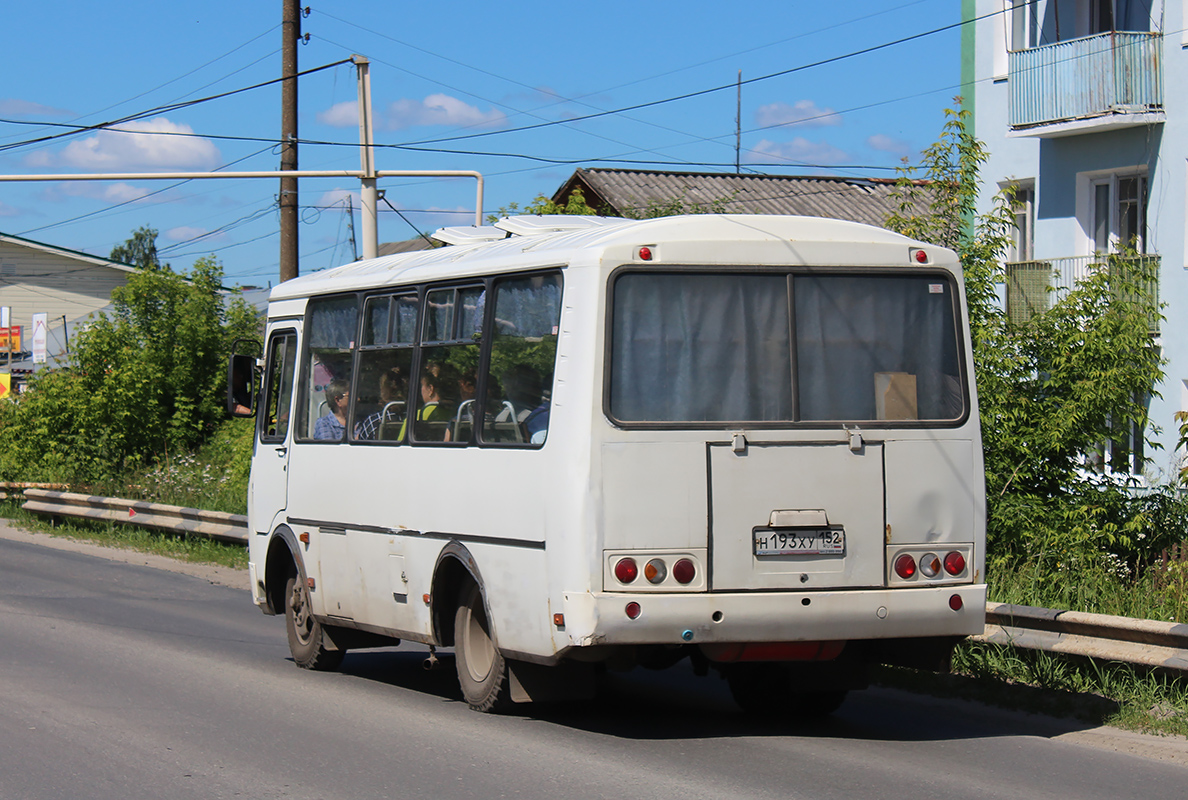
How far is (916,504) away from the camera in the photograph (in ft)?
26.8

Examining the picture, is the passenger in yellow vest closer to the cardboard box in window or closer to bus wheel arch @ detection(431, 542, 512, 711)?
bus wheel arch @ detection(431, 542, 512, 711)

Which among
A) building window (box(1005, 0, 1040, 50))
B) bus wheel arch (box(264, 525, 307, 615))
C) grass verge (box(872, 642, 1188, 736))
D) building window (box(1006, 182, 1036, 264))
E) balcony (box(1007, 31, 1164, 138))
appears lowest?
grass verge (box(872, 642, 1188, 736))

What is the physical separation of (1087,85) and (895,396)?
17.0m

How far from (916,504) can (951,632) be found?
2.31 feet

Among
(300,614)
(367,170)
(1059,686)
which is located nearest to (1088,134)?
(367,170)

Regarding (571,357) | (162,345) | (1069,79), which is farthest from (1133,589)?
(162,345)

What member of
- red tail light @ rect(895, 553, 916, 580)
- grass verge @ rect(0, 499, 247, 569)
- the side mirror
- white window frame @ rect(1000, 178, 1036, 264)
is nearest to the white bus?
red tail light @ rect(895, 553, 916, 580)

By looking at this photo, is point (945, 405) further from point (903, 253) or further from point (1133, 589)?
point (1133, 589)

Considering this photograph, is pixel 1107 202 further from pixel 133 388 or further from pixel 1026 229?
pixel 133 388

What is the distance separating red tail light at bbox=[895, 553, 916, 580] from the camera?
26.6 feet

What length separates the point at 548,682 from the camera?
8.54m

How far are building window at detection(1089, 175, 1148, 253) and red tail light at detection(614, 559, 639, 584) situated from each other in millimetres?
17635

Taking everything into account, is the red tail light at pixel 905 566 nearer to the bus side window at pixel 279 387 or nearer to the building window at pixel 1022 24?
the bus side window at pixel 279 387

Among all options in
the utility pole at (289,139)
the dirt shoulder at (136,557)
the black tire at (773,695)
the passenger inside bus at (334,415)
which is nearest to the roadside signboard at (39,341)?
the dirt shoulder at (136,557)
